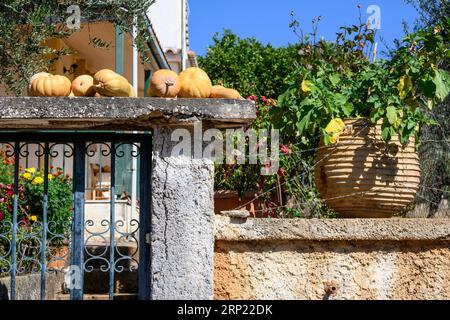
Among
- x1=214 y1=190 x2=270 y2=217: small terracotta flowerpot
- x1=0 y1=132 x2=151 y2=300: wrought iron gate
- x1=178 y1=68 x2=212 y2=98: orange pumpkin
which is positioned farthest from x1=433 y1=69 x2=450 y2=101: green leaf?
x1=214 y1=190 x2=270 y2=217: small terracotta flowerpot

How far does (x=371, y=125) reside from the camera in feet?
13.1

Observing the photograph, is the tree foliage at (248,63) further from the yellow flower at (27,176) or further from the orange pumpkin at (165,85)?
the orange pumpkin at (165,85)

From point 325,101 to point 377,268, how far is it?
36.3 inches

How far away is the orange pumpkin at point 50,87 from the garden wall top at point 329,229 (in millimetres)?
983

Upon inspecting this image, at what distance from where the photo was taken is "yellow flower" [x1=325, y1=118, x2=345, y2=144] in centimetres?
393

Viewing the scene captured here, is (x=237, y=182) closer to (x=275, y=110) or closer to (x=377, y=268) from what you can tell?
(x=275, y=110)

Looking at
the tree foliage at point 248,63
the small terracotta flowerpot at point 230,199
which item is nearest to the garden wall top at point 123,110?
the small terracotta flowerpot at point 230,199

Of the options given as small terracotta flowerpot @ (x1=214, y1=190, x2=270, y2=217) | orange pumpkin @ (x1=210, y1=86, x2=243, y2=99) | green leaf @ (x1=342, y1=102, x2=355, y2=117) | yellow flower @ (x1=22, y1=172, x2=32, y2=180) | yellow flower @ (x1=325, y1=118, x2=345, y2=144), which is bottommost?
small terracotta flowerpot @ (x1=214, y1=190, x2=270, y2=217)

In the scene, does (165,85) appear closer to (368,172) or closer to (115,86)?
(115,86)

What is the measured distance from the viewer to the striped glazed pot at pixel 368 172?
3.92 m

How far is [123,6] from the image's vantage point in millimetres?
6297

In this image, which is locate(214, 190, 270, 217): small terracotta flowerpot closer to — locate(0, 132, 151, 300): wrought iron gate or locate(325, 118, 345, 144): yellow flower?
locate(0, 132, 151, 300): wrought iron gate

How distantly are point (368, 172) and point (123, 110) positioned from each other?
136 cm
